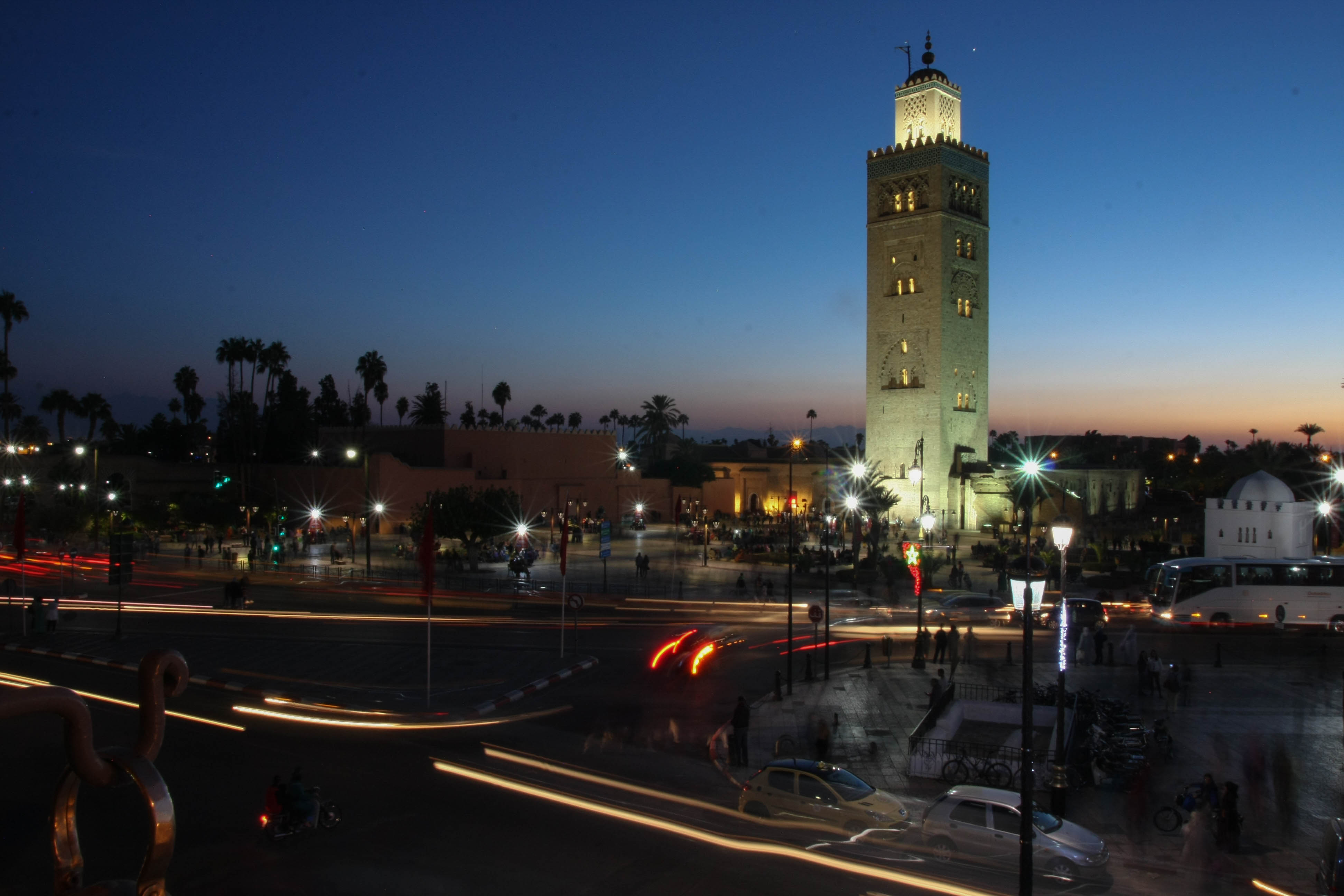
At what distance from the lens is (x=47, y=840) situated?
10633 mm

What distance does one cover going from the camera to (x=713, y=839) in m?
10.7

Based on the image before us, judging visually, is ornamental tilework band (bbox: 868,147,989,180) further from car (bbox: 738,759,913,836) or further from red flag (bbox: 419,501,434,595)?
car (bbox: 738,759,913,836)

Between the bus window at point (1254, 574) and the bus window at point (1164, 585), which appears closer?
the bus window at point (1254, 574)

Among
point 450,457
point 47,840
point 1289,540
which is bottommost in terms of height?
point 47,840

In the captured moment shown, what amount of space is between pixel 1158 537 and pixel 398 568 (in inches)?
1602

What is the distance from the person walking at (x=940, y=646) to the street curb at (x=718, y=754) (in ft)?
19.8

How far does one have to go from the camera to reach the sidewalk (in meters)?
11.0

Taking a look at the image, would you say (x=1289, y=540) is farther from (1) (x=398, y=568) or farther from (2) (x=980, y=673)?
(1) (x=398, y=568)

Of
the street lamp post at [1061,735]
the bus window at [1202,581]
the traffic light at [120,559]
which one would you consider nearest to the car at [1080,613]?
the bus window at [1202,581]

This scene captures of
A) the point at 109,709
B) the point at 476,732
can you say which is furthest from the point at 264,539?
the point at 476,732

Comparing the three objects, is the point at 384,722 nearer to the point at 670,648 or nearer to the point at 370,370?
the point at 670,648

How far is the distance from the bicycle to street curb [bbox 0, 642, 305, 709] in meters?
10.6

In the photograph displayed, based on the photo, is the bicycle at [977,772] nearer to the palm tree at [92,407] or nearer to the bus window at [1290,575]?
the bus window at [1290,575]

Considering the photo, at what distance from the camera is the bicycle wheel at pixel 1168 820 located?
11805mm
